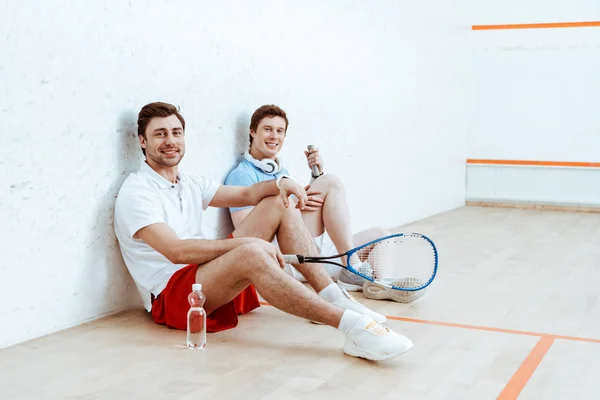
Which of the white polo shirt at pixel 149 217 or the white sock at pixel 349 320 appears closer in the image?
the white sock at pixel 349 320

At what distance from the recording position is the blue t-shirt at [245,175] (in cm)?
335

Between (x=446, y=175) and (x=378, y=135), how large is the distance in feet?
5.31

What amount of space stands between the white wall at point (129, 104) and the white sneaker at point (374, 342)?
3.14 ft

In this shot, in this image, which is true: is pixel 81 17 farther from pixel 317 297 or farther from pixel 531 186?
pixel 531 186

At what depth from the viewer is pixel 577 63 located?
6.79 m

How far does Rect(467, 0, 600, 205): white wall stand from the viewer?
266 inches

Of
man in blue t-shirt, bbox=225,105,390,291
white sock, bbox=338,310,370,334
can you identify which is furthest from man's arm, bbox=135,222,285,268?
man in blue t-shirt, bbox=225,105,390,291

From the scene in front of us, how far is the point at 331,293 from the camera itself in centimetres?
270

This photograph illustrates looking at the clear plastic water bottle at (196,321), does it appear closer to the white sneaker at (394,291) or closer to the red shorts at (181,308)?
the red shorts at (181,308)

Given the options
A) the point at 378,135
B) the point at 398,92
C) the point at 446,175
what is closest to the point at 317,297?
the point at 378,135

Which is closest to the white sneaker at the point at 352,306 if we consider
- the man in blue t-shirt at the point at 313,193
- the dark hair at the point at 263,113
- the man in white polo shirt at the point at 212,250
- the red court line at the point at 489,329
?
the man in white polo shirt at the point at 212,250

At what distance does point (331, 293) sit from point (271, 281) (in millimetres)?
377

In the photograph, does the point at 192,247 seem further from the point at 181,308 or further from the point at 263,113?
the point at 263,113

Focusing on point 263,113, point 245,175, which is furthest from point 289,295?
point 263,113
